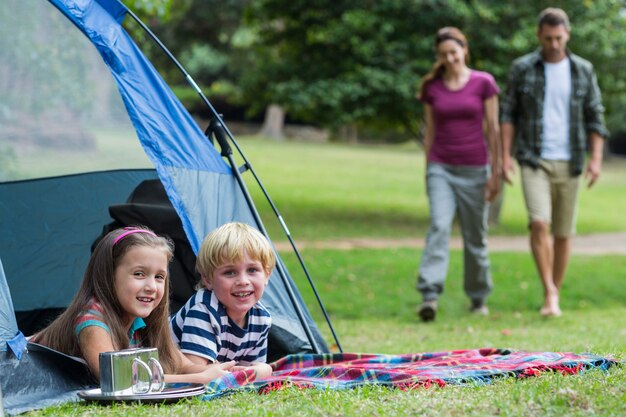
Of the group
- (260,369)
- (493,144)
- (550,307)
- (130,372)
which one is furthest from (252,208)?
(550,307)

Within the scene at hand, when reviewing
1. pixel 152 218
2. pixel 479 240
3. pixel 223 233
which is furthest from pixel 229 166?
pixel 479 240

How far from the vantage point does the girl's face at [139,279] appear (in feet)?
12.1

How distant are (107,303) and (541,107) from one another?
13.4 feet

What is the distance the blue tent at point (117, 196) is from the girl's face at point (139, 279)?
16.6 inches

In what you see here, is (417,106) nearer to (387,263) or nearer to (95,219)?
(387,263)

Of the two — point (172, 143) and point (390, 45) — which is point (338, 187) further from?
point (172, 143)

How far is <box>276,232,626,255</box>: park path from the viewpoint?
1225 cm

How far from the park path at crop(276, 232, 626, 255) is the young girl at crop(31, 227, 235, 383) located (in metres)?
8.04

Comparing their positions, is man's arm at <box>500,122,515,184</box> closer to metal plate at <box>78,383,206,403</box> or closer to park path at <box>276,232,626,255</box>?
metal plate at <box>78,383,206,403</box>

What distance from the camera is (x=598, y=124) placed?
695 cm

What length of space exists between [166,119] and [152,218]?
2.18 ft

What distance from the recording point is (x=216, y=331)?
13.1 feet

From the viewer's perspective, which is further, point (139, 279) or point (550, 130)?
point (550, 130)

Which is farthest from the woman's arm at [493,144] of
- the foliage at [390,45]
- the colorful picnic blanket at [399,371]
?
the foliage at [390,45]
